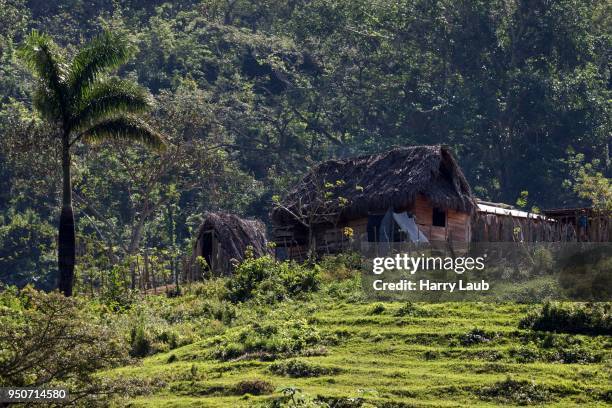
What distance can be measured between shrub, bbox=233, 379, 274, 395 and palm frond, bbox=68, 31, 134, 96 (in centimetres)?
1365

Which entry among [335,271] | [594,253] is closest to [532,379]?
[594,253]

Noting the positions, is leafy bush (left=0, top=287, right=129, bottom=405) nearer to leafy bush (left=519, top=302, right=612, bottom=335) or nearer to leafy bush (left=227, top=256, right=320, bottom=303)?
leafy bush (left=519, top=302, right=612, bottom=335)

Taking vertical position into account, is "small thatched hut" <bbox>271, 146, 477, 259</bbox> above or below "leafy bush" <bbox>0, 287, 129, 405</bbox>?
above

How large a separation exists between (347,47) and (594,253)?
4252cm

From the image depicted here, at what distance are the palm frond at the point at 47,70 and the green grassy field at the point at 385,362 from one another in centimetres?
866

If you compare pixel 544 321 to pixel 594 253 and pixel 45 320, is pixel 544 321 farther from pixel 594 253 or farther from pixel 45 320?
pixel 45 320

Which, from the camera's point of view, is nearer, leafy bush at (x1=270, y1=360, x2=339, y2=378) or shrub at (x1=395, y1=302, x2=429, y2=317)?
leafy bush at (x1=270, y1=360, x2=339, y2=378)

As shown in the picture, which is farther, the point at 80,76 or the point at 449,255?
the point at 80,76

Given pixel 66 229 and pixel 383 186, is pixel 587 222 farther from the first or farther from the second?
pixel 66 229

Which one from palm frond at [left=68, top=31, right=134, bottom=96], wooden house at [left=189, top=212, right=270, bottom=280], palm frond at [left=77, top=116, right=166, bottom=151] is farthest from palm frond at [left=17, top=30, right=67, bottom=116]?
wooden house at [left=189, top=212, right=270, bottom=280]

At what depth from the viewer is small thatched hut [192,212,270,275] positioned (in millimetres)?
41031

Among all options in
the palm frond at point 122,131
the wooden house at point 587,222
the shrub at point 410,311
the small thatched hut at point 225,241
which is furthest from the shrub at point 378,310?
the small thatched hut at point 225,241

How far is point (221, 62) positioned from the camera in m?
72.6

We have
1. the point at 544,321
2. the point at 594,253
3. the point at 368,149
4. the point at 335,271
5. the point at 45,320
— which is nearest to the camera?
the point at 45,320
